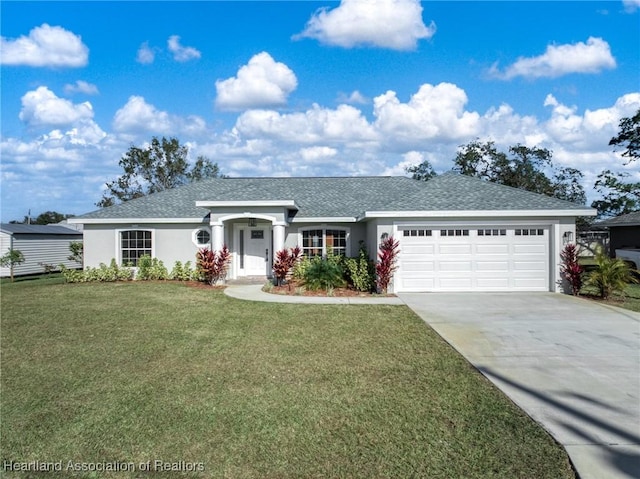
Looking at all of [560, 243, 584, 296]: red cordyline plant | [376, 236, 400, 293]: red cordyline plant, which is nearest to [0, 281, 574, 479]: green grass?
[376, 236, 400, 293]: red cordyline plant

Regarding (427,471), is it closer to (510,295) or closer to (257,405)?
(257,405)

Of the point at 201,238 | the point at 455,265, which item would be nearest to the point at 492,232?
the point at 455,265

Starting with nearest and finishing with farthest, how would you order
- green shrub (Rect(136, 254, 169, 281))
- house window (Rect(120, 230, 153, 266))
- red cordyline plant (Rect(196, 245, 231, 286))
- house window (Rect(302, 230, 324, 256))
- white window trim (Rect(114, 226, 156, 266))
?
red cordyline plant (Rect(196, 245, 231, 286)) → house window (Rect(302, 230, 324, 256)) → green shrub (Rect(136, 254, 169, 281)) → white window trim (Rect(114, 226, 156, 266)) → house window (Rect(120, 230, 153, 266))

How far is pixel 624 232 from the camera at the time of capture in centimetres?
2406

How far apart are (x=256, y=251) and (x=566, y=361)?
13.3 metres

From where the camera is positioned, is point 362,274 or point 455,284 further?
point 362,274

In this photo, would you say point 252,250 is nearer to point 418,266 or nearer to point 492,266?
point 418,266

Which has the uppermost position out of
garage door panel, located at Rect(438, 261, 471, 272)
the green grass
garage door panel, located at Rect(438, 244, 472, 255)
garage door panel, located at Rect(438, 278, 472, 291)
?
garage door panel, located at Rect(438, 244, 472, 255)

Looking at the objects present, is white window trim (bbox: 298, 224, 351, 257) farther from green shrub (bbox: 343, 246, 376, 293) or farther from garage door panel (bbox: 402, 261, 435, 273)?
garage door panel (bbox: 402, 261, 435, 273)

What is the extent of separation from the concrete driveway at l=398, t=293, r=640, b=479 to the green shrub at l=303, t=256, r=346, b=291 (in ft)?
9.27

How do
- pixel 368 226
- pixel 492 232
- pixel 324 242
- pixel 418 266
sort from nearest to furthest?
A: 1. pixel 492 232
2. pixel 418 266
3. pixel 368 226
4. pixel 324 242

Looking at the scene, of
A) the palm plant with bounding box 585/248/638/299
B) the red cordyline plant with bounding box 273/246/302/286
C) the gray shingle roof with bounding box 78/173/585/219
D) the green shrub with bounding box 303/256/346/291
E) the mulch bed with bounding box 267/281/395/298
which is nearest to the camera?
the palm plant with bounding box 585/248/638/299

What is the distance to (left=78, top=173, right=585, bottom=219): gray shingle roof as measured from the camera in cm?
1416

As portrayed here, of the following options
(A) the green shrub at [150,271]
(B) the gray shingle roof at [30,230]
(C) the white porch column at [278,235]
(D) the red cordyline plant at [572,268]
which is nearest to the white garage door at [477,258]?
(D) the red cordyline plant at [572,268]
